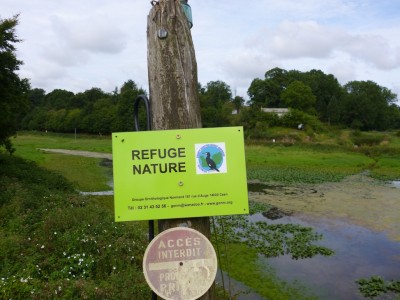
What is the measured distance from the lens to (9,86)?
20.2 m

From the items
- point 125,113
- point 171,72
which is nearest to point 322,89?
point 125,113

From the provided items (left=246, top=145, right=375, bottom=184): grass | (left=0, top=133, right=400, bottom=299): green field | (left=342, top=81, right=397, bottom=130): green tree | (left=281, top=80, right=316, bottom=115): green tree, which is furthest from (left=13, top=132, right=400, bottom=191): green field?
(left=342, top=81, right=397, bottom=130): green tree

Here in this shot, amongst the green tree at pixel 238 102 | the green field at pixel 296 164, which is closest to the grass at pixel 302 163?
the green field at pixel 296 164

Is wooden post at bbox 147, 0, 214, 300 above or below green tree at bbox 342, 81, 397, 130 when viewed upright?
below

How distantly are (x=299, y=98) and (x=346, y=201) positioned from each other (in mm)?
63096

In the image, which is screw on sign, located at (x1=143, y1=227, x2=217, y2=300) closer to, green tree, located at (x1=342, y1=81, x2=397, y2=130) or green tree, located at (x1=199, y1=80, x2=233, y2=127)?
green tree, located at (x1=199, y1=80, x2=233, y2=127)

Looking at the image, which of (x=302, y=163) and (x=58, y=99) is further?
(x=58, y=99)

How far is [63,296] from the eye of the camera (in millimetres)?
6031

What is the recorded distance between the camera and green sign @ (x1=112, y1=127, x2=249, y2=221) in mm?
3240

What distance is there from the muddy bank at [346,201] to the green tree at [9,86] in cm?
1385

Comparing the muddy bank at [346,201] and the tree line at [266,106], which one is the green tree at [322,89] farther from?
the muddy bank at [346,201]

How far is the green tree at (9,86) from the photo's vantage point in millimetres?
18703

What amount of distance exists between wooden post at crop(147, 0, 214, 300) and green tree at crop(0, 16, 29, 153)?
57.0 feet

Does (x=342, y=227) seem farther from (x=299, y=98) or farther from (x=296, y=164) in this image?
(x=299, y=98)
